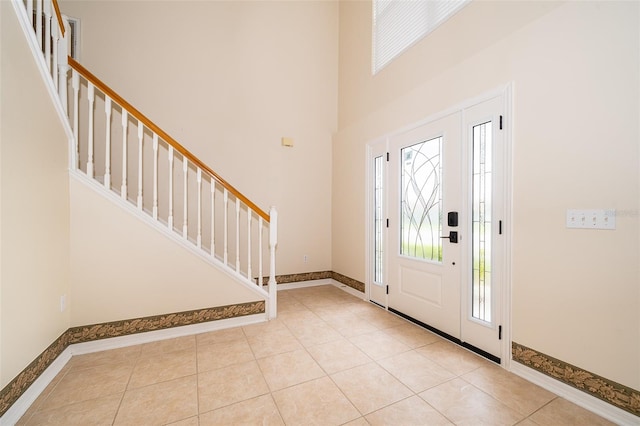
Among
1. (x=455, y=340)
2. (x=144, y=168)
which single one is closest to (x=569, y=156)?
(x=455, y=340)

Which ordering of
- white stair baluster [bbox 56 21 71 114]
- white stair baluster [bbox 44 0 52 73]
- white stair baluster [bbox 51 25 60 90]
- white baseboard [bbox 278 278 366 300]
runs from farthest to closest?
white baseboard [bbox 278 278 366 300] → white stair baluster [bbox 56 21 71 114] → white stair baluster [bbox 51 25 60 90] → white stair baluster [bbox 44 0 52 73]

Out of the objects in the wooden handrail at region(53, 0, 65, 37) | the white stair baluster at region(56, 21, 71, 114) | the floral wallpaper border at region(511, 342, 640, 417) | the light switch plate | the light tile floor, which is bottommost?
the light tile floor

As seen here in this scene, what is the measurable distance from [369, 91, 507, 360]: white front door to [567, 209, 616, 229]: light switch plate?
0.43 metres

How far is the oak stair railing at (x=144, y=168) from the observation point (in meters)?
2.36

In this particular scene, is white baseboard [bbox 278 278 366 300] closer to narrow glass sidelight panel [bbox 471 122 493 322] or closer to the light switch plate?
narrow glass sidelight panel [bbox 471 122 493 322]

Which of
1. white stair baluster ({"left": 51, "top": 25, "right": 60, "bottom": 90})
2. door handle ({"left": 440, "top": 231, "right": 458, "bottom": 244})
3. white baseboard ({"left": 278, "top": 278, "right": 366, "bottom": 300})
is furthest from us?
white baseboard ({"left": 278, "top": 278, "right": 366, "bottom": 300})

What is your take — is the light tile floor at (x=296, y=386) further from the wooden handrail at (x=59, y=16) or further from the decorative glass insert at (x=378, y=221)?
the wooden handrail at (x=59, y=16)

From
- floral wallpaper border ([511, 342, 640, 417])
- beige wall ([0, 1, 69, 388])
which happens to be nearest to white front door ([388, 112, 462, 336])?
floral wallpaper border ([511, 342, 640, 417])

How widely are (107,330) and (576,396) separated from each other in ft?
11.9

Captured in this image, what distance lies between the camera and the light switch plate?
1.60m

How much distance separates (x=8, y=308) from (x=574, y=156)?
358 cm

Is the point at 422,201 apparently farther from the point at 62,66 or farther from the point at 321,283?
the point at 62,66

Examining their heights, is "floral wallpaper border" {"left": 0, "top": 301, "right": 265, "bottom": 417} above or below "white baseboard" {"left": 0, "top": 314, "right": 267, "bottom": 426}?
above

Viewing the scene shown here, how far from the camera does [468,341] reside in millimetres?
2410
